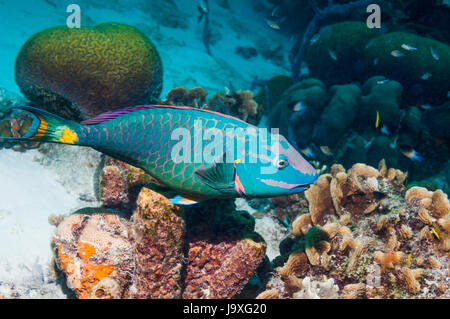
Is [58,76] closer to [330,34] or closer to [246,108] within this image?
[246,108]

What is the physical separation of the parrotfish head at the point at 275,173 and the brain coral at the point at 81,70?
3.77 meters

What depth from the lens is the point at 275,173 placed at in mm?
1966

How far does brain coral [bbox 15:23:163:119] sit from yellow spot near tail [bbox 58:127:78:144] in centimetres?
294

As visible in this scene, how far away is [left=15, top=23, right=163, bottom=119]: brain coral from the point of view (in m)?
4.60

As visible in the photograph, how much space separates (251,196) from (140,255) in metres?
1.15

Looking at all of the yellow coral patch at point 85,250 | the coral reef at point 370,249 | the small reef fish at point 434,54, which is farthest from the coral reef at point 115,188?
the small reef fish at point 434,54

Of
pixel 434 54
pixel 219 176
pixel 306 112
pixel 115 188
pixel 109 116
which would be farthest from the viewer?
pixel 434 54

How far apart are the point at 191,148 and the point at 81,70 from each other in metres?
3.67

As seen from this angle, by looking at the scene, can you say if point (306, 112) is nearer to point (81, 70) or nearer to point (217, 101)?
point (217, 101)

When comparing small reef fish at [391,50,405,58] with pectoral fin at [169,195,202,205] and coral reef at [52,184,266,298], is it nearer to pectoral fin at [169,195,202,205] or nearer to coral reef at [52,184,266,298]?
coral reef at [52,184,266,298]

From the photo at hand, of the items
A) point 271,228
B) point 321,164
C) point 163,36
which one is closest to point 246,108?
point 321,164

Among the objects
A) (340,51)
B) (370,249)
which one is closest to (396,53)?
(340,51)

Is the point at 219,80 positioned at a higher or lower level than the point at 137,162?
higher

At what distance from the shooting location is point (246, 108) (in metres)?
6.21
